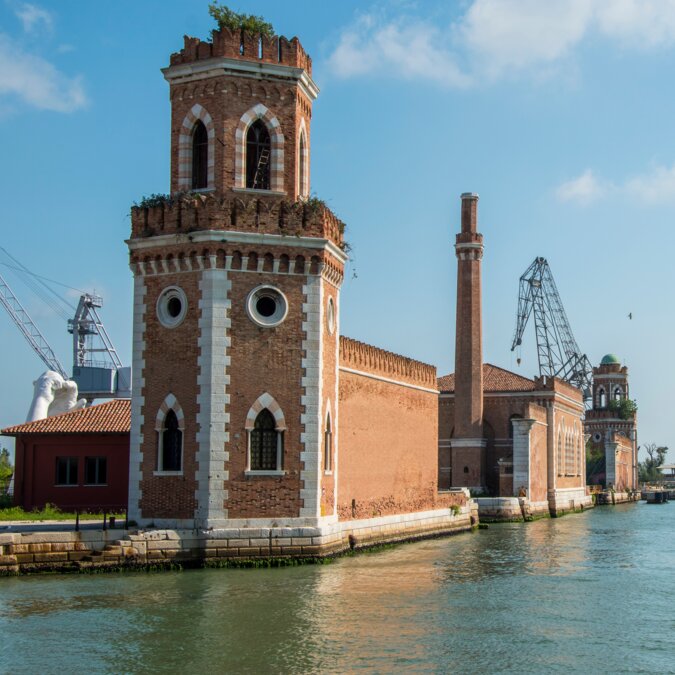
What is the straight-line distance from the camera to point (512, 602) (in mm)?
21656

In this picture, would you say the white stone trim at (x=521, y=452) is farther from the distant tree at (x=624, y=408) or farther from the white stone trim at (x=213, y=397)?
the distant tree at (x=624, y=408)

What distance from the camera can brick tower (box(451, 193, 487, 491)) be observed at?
57781mm

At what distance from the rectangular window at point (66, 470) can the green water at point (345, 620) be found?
36.0 feet

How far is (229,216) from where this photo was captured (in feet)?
81.5

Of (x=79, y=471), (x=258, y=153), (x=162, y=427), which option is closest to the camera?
(x=162, y=427)

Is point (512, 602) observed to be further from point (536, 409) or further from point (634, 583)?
point (536, 409)

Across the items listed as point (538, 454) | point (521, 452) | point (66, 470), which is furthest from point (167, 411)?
point (538, 454)

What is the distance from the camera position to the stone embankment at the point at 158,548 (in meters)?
22.2

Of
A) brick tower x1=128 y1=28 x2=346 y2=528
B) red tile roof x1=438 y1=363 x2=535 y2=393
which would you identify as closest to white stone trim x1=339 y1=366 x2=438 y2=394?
brick tower x1=128 y1=28 x2=346 y2=528

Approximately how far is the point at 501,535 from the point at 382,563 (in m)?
13.7

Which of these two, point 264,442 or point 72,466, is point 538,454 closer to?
point 72,466

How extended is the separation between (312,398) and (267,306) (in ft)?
7.80

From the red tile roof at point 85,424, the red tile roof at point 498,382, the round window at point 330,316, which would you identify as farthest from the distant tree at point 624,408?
the round window at point 330,316

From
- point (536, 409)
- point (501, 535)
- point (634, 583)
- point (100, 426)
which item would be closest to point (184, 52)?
point (100, 426)
